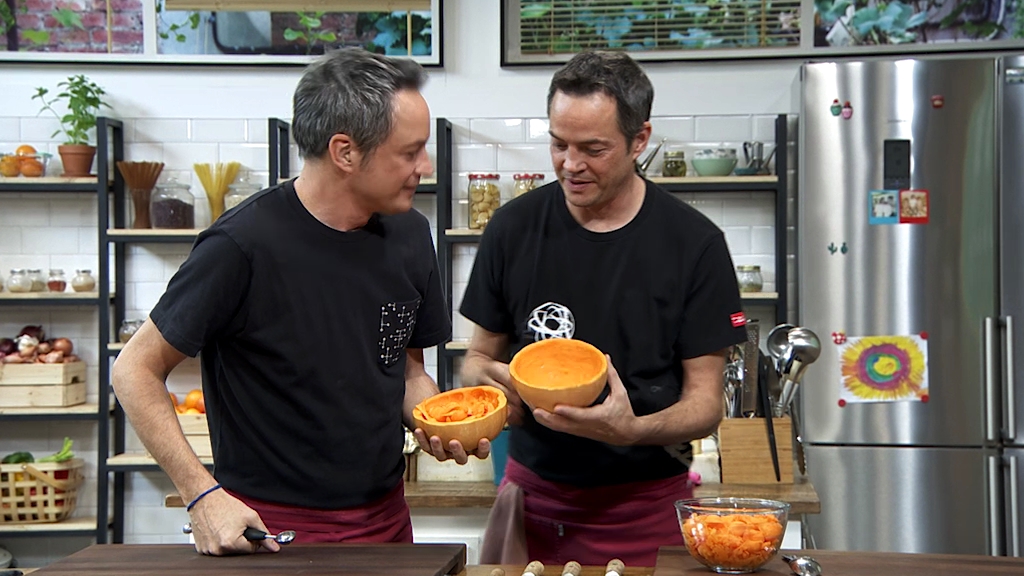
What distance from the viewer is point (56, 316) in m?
5.02

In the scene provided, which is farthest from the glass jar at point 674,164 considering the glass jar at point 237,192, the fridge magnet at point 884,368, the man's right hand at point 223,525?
the man's right hand at point 223,525

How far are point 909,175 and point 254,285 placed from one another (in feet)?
10.1

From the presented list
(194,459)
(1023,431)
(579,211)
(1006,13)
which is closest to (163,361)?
(194,459)

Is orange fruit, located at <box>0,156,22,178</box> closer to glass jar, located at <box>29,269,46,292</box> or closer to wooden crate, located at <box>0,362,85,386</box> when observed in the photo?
glass jar, located at <box>29,269,46,292</box>

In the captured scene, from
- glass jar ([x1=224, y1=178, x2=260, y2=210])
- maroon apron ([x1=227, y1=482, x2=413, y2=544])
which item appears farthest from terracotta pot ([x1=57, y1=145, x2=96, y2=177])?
maroon apron ([x1=227, y1=482, x2=413, y2=544])

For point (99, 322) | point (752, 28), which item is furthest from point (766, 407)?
point (99, 322)

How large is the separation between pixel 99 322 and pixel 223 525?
11.1 ft

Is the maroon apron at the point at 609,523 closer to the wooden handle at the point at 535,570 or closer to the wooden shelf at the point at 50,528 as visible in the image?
the wooden handle at the point at 535,570

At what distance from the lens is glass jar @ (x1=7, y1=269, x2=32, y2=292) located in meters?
4.76

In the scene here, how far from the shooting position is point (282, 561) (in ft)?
5.64

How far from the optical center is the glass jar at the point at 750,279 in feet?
15.2

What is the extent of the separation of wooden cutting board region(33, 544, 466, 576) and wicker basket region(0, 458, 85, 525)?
3091 mm

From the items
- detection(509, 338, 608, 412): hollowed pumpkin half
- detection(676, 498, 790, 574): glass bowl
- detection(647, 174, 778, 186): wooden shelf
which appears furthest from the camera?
detection(647, 174, 778, 186): wooden shelf

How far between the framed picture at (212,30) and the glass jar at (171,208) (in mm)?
594
